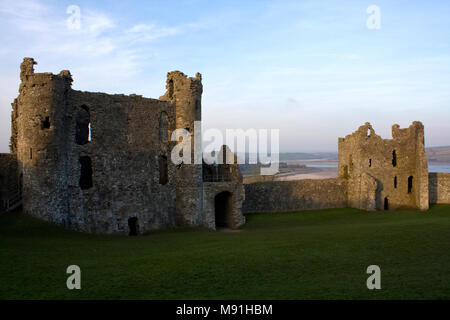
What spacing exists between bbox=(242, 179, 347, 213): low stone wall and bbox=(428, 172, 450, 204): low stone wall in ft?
28.9

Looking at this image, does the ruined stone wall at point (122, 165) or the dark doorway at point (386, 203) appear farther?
the dark doorway at point (386, 203)

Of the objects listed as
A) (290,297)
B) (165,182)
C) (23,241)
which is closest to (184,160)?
(165,182)

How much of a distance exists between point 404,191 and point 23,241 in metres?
32.9

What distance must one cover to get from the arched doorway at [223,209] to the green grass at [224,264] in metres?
8.94

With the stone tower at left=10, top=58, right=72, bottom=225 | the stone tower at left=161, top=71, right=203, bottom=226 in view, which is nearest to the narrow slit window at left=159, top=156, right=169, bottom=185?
the stone tower at left=161, top=71, right=203, bottom=226

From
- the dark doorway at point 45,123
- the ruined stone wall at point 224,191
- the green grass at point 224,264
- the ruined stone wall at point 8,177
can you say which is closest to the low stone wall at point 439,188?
the green grass at point 224,264

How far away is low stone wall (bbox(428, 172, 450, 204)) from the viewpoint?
39.3 m

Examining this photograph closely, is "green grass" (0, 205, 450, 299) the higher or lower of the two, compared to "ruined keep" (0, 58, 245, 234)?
lower

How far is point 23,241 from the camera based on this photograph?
17.4 m

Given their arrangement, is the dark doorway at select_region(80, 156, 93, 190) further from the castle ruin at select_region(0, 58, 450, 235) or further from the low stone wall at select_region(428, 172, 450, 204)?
the low stone wall at select_region(428, 172, 450, 204)

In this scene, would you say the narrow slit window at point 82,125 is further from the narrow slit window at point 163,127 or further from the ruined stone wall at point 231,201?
the ruined stone wall at point 231,201

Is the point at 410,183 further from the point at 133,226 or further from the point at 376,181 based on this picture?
the point at 133,226

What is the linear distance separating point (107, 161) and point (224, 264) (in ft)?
41.4

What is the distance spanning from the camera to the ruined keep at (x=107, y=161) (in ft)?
70.0
